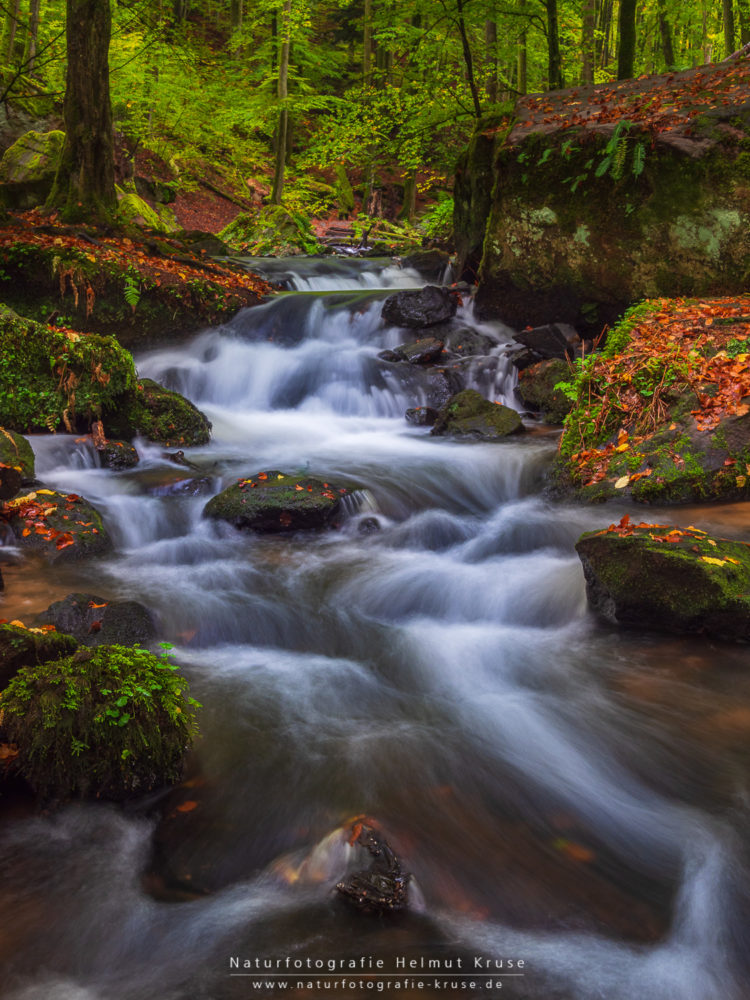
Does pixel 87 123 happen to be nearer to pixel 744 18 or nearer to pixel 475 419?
pixel 475 419

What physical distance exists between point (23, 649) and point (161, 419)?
18.3 ft

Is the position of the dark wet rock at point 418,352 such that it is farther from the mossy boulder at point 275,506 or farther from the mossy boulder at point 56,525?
the mossy boulder at point 56,525

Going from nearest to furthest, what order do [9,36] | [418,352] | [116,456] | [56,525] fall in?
[56,525]
[116,456]
[418,352]
[9,36]

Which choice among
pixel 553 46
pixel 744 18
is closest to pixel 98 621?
pixel 553 46

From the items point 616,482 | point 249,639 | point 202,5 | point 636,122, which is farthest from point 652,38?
point 249,639

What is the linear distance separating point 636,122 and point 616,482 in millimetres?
6216

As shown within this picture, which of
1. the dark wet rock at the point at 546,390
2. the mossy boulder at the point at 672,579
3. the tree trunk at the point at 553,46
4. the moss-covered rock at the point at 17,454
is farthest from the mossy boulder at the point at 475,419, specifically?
the tree trunk at the point at 553,46

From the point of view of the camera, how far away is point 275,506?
6.23 meters

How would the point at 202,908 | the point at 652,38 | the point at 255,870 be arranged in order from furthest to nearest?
1. the point at 652,38
2. the point at 255,870
3. the point at 202,908

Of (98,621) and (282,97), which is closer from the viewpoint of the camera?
(98,621)

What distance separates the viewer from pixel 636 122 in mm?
9648

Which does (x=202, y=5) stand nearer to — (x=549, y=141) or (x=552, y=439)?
(x=549, y=141)

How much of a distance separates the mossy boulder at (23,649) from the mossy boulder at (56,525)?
2127mm

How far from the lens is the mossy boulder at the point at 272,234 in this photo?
62.7 feet
